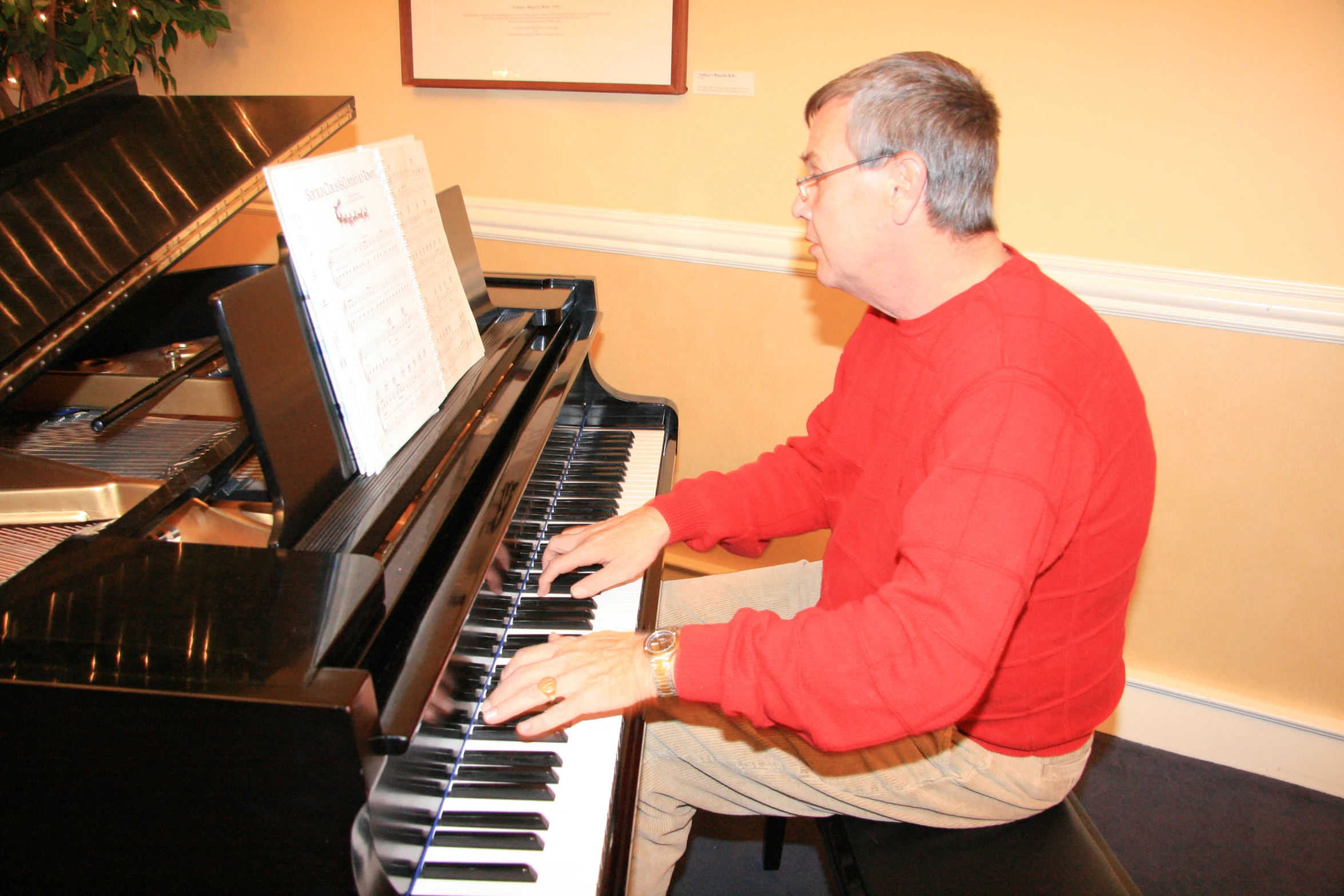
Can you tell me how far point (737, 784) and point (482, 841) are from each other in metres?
0.59

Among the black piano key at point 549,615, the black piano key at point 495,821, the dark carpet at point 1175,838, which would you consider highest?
the black piano key at point 549,615

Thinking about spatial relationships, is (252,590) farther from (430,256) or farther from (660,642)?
(430,256)

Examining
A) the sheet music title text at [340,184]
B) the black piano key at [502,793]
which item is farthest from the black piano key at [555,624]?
the sheet music title text at [340,184]

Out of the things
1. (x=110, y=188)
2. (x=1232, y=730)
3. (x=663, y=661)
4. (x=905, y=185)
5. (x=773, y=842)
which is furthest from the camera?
(x=1232, y=730)

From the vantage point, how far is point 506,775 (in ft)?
3.32

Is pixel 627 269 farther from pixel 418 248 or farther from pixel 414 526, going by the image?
pixel 414 526

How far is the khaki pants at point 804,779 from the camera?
1.29 meters

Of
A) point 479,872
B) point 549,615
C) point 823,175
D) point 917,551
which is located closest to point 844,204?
point 823,175

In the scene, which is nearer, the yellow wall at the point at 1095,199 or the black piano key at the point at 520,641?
the black piano key at the point at 520,641

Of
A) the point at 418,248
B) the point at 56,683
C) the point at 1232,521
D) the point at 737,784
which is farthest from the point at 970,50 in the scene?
the point at 56,683

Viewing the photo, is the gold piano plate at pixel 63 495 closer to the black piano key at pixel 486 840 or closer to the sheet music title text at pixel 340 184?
the sheet music title text at pixel 340 184

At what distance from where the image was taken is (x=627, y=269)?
8.68 feet

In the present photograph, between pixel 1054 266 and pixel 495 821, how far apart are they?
1.91 meters

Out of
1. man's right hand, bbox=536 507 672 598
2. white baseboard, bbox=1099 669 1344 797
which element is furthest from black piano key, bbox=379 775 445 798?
white baseboard, bbox=1099 669 1344 797
